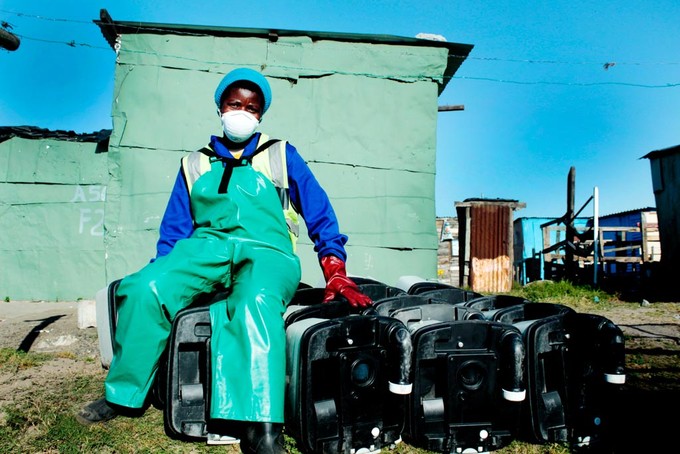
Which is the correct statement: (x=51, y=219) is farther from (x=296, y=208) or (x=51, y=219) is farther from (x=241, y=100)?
(x=296, y=208)

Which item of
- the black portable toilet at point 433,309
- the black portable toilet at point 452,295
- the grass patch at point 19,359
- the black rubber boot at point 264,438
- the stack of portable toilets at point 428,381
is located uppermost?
the black portable toilet at point 452,295

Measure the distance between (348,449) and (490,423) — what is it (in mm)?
672

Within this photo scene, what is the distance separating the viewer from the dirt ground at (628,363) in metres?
2.44

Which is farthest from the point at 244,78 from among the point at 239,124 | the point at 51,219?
the point at 51,219

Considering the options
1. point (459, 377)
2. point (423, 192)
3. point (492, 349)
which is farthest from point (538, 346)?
point (423, 192)

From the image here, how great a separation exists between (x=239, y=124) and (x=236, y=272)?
883 mm

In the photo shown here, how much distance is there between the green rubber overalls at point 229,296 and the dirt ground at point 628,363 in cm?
120

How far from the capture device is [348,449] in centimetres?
196

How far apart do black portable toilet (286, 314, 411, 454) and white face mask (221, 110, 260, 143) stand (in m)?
1.24

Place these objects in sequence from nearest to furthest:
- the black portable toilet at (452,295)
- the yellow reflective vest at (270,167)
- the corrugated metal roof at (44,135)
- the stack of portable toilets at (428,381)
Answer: the stack of portable toilets at (428,381)
the yellow reflective vest at (270,167)
the black portable toilet at (452,295)
the corrugated metal roof at (44,135)

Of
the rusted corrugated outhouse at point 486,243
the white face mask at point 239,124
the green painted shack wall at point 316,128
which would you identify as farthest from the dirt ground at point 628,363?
the rusted corrugated outhouse at point 486,243

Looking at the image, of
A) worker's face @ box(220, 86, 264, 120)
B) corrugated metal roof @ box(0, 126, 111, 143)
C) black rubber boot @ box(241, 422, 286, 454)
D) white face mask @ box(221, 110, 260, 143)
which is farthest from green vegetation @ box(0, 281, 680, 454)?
corrugated metal roof @ box(0, 126, 111, 143)

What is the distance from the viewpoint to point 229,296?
220cm

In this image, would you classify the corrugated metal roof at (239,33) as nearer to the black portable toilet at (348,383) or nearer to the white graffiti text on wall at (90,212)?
the white graffiti text on wall at (90,212)
